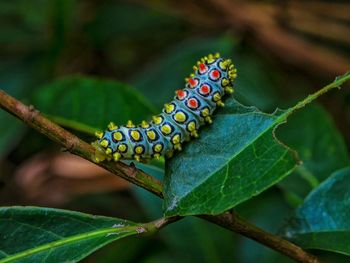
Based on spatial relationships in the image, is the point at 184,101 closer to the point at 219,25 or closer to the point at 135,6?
the point at 219,25

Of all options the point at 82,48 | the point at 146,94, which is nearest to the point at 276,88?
the point at 146,94

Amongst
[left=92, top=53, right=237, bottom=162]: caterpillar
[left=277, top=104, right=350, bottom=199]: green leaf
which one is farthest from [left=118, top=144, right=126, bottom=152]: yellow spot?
[left=277, top=104, right=350, bottom=199]: green leaf

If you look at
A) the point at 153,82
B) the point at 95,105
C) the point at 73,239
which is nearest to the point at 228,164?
the point at 73,239

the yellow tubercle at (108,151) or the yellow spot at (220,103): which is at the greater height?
the yellow spot at (220,103)

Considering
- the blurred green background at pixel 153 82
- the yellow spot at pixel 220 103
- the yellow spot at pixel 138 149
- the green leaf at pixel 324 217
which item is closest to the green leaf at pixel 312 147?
the blurred green background at pixel 153 82

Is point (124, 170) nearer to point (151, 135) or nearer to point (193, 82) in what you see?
point (151, 135)

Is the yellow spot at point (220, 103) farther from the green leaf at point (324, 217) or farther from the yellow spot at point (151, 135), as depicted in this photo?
the green leaf at point (324, 217)
